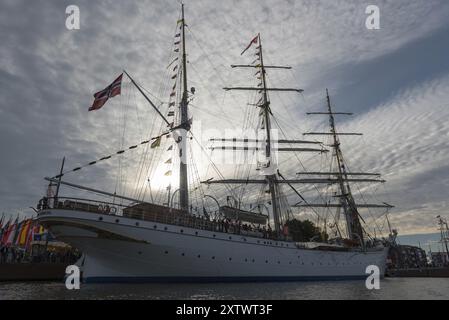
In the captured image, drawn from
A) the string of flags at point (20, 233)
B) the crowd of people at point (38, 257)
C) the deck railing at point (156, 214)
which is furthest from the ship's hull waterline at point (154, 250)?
the string of flags at point (20, 233)

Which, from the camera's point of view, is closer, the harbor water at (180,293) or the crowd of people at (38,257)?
the harbor water at (180,293)

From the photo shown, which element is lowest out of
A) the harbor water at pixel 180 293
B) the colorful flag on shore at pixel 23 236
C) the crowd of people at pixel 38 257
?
the harbor water at pixel 180 293

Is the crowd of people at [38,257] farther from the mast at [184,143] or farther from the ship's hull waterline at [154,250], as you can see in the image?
the mast at [184,143]

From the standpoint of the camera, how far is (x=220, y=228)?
2414 cm

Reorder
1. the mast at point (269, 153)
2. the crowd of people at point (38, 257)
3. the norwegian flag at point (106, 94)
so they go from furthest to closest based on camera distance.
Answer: the mast at point (269, 153) < the crowd of people at point (38, 257) < the norwegian flag at point (106, 94)

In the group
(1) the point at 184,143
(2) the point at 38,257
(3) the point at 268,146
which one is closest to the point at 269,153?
(3) the point at 268,146

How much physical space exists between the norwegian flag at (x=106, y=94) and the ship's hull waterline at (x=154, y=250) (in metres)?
6.51

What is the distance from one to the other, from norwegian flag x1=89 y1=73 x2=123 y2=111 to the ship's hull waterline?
651 cm

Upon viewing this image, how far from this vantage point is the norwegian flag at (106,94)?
20.1m

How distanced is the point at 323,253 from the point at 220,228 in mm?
13856
